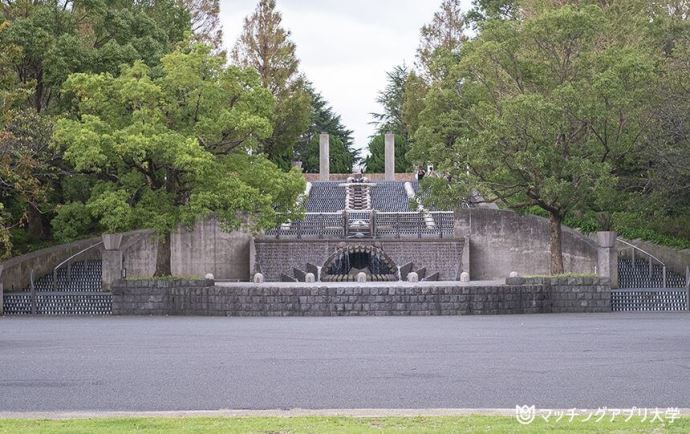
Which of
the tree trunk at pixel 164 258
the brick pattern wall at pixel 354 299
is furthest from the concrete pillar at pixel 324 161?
the brick pattern wall at pixel 354 299

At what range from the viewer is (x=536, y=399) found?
12.2m

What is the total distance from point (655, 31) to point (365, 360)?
26.8 metres

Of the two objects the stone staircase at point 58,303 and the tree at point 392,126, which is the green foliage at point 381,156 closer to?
the tree at point 392,126

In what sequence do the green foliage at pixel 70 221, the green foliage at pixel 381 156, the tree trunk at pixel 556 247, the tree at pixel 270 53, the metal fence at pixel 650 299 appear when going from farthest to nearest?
1. the green foliage at pixel 381 156
2. the tree at pixel 270 53
3. the green foliage at pixel 70 221
4. the tree trunk at pixel 556 247
5. the metal fence at pixel 650 299

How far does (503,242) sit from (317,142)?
131ft

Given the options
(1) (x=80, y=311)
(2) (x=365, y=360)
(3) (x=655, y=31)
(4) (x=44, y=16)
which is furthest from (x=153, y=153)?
(3) (x=655, y=31)

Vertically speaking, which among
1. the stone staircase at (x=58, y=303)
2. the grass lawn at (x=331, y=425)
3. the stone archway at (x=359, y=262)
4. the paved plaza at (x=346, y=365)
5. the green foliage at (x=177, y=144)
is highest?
the green foliage at (x=177, y=144)

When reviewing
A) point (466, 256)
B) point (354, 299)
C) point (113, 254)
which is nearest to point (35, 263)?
point (113, 254)

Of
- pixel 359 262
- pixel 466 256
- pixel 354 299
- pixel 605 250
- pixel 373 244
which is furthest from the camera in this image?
pixel 359 262

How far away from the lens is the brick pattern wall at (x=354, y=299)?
2764 cm

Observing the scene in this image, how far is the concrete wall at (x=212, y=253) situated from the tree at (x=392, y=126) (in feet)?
120

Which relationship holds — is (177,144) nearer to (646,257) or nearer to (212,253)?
(212,253)

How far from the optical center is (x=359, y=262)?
130 ft

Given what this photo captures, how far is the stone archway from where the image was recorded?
38.8 m
